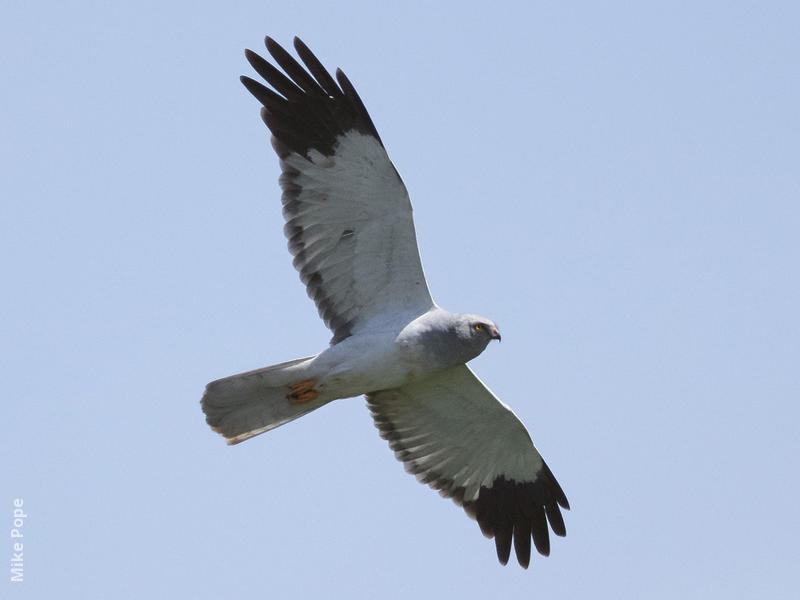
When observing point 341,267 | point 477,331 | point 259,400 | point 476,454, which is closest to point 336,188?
point 341,267

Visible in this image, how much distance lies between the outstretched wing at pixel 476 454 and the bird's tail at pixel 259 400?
1.36m

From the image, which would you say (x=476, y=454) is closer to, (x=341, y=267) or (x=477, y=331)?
(x=477, y=331)

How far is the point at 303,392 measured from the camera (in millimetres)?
12797

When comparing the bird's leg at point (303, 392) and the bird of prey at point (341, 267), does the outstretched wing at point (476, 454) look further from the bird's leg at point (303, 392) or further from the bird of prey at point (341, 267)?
the bird's leg at point (303, 392)

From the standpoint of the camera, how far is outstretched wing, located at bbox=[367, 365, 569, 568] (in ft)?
45.2

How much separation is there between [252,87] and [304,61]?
55cm

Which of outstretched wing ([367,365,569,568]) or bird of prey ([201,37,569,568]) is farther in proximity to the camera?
outstretched wing ([367,365,569,568])

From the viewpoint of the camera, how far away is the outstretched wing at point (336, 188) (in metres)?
12.7

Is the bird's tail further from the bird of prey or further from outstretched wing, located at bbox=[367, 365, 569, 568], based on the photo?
outstretched wing, located at bbox=[367, 365, 569, 568]

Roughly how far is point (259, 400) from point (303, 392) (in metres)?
0.43

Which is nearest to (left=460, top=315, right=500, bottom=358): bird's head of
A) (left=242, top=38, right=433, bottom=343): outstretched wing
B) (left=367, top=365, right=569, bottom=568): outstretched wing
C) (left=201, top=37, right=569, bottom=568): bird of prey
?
(left=201, top=37, right=569, bottom=568): bird of prey

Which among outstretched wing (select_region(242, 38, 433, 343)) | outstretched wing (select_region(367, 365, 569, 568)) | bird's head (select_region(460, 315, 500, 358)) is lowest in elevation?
outstretched wing (select_region(367, 365, 569, 568))

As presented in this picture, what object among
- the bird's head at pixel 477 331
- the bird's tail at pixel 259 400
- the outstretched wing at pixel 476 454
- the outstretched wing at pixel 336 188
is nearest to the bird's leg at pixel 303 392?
the bird's tail at pixel 259 400

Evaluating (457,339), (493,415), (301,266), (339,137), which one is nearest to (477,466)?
(493,415)
